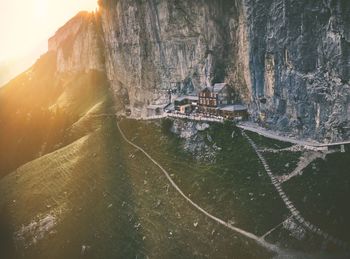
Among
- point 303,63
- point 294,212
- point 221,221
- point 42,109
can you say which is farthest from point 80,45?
point 294,212

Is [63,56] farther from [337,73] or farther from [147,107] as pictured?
[337,73]

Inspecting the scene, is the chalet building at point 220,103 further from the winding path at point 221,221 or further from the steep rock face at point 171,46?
the winding path at point 221,221

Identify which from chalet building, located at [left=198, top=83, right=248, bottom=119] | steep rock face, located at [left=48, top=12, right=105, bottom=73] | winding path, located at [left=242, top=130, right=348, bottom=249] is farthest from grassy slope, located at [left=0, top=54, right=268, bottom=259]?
steep rock face, located at [left=48, top=12, right=105, bottom=73]

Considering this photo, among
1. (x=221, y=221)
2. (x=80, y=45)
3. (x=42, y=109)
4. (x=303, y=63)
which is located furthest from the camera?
(x=80, y=45)

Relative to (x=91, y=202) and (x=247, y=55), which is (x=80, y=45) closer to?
(x=91, y=202)

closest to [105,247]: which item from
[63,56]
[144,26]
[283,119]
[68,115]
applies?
[283,119]

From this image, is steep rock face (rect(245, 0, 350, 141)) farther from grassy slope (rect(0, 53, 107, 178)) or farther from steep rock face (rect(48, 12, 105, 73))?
steep rock face (rect(48, 12, 105, 73))
